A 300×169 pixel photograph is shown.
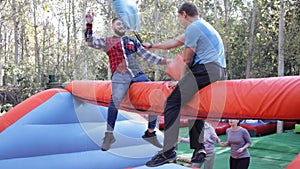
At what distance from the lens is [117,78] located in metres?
2.61

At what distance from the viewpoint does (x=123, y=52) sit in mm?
2635

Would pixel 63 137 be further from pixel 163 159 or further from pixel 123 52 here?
pixel 163 159

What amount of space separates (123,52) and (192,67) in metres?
0.77

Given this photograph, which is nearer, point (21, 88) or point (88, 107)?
point (88, 107)

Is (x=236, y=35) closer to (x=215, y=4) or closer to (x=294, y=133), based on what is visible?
(x=215, y=4)

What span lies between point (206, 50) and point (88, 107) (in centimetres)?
218

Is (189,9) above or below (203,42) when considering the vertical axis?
above

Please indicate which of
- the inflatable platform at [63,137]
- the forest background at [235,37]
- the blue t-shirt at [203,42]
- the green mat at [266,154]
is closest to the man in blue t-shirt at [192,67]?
the blue t-shirt at [203,42]

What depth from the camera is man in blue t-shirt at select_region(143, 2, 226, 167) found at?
1.97 metres

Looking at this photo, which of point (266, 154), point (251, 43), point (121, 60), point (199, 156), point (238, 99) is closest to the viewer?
point (238, 99)

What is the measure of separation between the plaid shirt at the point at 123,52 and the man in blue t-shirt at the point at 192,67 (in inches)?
24.6

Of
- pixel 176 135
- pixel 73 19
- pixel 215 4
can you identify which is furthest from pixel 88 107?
pixel 73 19

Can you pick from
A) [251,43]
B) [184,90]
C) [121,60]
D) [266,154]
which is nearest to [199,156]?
[184,90]

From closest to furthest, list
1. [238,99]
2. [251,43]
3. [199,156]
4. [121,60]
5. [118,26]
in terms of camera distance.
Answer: [238,99], [199,156], [118,26], [121,60], [251,43]
